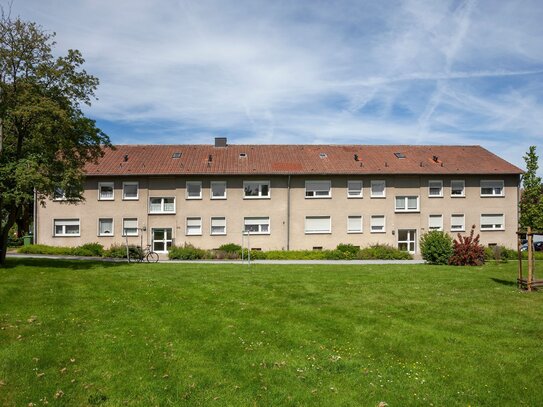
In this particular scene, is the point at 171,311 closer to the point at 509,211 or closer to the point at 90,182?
the point at 90,182

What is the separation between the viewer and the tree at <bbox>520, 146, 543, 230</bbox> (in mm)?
44656

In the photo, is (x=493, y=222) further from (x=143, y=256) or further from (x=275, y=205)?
(x=143, y=256)

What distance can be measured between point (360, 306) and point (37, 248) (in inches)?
1105

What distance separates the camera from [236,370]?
757cm

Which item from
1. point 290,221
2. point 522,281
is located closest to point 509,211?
point 290,221

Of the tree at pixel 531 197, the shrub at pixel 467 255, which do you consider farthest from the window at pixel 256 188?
the tree at pixel 531 197

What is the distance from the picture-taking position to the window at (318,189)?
3506 centimetres

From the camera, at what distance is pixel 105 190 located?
1368 inches

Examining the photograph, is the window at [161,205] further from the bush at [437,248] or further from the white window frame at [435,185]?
the white window frame at [435,185]

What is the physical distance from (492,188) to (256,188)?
19.3 meters

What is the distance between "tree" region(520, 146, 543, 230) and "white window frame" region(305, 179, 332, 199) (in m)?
23.1

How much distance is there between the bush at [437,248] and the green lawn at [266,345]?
36.2 feet

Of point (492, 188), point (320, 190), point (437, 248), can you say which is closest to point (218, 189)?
point (320, 190)

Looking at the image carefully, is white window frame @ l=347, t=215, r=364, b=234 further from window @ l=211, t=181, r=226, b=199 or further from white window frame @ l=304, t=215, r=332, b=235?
window @ l=211, t=181, r=226, b=199
